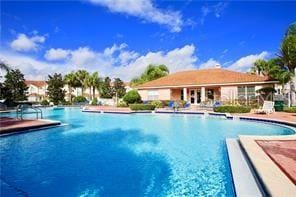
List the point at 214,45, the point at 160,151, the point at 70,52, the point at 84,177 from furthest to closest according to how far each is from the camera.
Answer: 1. the point at 70,52
2. the point at 214,45
3. the point at 160,151
4. the point at 84,177

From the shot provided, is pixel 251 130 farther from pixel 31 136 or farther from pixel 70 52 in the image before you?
pixel 70 52

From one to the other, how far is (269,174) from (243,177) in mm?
678

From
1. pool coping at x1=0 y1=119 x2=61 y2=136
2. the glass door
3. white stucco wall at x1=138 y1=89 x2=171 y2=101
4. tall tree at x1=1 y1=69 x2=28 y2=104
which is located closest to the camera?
pool coping at x1=0 y1=119 x2=61 y2=136

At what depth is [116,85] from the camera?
54.5 meters

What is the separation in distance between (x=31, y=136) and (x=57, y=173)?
24.1ft

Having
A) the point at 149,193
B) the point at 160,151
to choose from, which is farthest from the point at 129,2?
the point at 149,193

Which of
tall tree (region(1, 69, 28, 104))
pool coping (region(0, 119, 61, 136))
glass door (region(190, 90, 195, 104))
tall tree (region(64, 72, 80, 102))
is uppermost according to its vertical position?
tall tree (region(64, 72, 80, 102))

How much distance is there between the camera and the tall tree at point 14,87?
40.8 meters

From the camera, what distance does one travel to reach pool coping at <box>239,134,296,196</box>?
4820 millimetres

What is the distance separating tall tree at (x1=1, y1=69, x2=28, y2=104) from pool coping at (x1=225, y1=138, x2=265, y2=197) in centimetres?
3986

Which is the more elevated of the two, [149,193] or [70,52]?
[70,52]

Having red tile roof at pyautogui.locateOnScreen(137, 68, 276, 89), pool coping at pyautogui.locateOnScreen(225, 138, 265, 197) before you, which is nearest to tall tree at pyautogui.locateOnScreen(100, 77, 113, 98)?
red tile roof at pyautogui.locateOnScreen(137, 68, 276, 89)

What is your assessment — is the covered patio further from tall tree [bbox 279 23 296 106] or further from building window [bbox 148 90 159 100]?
tall tree [bbox 279 23 296 106]

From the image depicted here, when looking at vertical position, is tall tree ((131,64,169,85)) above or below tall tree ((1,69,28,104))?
above
